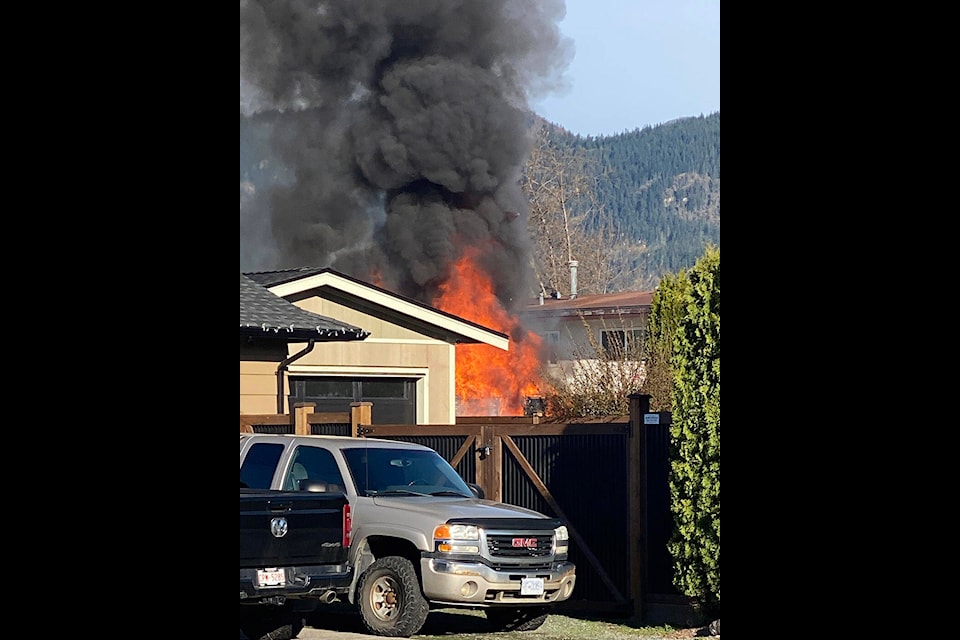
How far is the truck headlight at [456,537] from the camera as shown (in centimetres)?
1189

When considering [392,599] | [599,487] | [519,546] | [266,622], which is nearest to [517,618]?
[519,546]

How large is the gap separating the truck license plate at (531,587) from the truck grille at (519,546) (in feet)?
0.78

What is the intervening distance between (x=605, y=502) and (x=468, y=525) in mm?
2745

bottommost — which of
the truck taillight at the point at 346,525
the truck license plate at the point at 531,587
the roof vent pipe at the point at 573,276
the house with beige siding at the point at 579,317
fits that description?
the truck license plate at the point at 531,587

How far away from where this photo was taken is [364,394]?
71.4 feet

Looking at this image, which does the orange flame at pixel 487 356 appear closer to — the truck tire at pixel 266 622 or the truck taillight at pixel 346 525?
the truck tire at pixel 266 622

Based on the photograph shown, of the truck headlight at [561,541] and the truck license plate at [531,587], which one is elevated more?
the truck headlight at [561,541]

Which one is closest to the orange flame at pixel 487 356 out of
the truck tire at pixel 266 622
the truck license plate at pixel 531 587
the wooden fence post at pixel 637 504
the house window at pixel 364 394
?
the house window at pixel 364 394

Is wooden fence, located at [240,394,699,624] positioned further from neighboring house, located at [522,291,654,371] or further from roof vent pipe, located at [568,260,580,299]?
roof vent pipe, located at [568,260,580,299]

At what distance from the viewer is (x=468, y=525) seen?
12.0 m

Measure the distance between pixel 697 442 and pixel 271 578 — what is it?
14.7 feet

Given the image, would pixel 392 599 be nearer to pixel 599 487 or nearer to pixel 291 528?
pixel 291 528

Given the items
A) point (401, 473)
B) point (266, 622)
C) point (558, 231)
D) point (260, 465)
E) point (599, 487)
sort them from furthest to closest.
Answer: point (558, 231) < point (599, 487) < point (401, 473) < point (260, 465) < point (266, 622)
